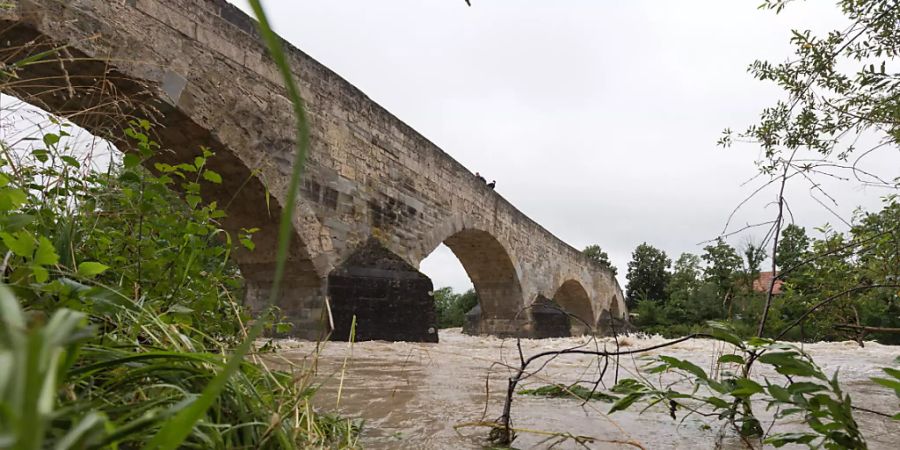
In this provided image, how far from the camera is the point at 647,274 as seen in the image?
30.2 meters

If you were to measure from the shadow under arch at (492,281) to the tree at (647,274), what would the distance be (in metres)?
16.9

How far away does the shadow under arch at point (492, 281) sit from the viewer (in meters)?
12.4

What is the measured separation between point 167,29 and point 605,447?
504 centimetres

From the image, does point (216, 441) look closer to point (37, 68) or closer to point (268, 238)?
point (37, 68)

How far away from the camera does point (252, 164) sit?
558cm

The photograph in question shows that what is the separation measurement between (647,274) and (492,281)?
19489mm

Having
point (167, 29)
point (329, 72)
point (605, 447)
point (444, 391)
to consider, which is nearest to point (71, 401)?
point (605, 447)

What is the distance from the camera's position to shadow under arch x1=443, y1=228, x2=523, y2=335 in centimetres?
1241

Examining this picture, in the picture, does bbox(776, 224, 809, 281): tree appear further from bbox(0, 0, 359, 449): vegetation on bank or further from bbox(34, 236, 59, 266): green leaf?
bbox(34, 236, 59, 266): green leaf

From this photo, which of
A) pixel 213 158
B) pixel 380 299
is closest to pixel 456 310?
pixel 380 299

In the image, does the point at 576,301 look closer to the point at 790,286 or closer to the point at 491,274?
the point at 491,274

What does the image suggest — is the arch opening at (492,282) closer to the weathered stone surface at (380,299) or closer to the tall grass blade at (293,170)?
the weathered stone surface at (380,299)

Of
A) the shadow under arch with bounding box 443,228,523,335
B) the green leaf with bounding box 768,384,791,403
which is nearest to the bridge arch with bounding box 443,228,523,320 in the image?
the shadow under arch with bounding box 443,228,523,335

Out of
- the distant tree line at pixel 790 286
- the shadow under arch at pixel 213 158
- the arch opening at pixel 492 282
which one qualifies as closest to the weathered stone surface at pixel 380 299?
the shadow under arch at pixel 213 158
